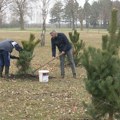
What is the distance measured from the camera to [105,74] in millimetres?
5754

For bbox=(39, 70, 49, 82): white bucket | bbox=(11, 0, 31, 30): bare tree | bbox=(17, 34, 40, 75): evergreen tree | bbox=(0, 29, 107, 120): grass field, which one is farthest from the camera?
bbox=(11, 0, 31, 30): bare tree

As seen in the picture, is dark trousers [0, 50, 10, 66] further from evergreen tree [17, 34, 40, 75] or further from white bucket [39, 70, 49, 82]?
white bucket [39, 70, 49, 82]

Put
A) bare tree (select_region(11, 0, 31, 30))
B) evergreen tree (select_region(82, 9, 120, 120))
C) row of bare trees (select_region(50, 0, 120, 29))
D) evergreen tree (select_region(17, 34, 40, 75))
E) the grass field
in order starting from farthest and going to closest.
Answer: row of bare trees (select_region(50, 0, 120, 29))
bare tree (select_region(11, 0, 31, 30))
evergreen tree (select_region(17, 34, 40, 75))
the grass field
evergreen tree (select_region(82, 9, 120, 120))

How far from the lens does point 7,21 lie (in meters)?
119

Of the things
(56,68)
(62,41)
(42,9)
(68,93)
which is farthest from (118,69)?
(42,9)

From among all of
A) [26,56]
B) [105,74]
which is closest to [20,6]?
[26,56]

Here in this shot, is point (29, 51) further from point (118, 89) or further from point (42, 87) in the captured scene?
point (118, 89)

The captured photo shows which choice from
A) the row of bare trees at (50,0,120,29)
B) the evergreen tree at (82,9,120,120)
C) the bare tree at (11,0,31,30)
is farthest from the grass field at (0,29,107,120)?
the row of bare trees at (50,0,120,29)

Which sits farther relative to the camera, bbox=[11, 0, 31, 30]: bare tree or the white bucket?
bbox=[11, 0, 31, 30]: bare tree

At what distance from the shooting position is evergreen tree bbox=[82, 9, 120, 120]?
562cm

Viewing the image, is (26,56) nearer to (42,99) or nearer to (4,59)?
(4,59)

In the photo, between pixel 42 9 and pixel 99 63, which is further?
pixel 42 9

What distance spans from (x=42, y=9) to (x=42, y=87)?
23.5 meters

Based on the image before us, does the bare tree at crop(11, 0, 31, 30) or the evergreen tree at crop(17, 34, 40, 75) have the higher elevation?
the bare tree at crop(11, 0, 31, 30)
